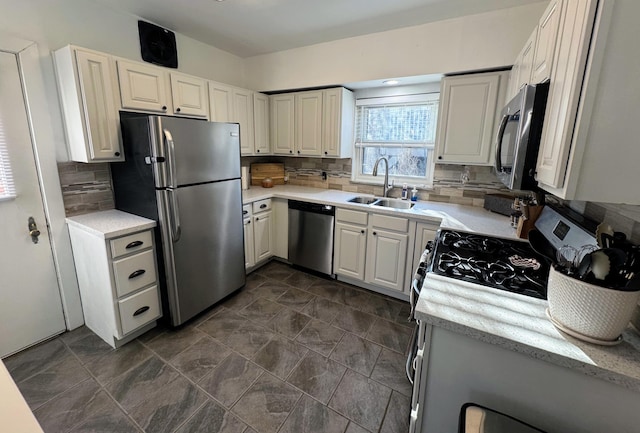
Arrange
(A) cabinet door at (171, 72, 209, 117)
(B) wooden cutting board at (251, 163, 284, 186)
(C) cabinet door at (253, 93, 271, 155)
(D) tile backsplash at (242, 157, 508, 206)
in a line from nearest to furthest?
(A) cabinet door at (171, 72, 209, 117)
(D) tile backsplash at (242, 157, 508, 206)
(C) cabinet door at (253, 93, 271, 155)
(B) wooden cutting board at (251, 163, 284, 186)

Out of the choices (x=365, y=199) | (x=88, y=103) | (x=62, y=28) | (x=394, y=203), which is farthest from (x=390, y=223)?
(x=62, y=28)

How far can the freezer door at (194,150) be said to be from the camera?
6.34 ft

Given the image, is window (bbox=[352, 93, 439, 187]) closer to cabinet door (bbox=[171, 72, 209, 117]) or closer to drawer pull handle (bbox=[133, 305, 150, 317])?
cabinet door (bbox=[171, 72, 209, 117])

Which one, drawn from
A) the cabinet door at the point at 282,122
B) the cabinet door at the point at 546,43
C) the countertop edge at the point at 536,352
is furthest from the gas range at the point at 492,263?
the cabinet door at the point at 282,122

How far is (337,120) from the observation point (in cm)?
311

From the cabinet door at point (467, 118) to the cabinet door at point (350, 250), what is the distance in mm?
1060

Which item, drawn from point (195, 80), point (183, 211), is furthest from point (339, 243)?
point (195, 80)

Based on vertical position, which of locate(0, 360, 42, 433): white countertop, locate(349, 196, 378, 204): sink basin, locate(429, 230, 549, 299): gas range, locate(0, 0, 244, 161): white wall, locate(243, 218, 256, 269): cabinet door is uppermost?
locate(0, 0, 244, 161): white wall

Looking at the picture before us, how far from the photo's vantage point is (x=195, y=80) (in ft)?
8.76

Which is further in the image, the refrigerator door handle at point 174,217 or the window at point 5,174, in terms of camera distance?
the refrigerator door handle at point 174,217

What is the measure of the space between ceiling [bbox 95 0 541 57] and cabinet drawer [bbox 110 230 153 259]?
1840 mm

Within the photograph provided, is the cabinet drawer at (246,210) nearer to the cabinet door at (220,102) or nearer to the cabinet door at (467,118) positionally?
the cabinet door at (220,102)

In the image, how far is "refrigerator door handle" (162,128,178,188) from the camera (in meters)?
1.93

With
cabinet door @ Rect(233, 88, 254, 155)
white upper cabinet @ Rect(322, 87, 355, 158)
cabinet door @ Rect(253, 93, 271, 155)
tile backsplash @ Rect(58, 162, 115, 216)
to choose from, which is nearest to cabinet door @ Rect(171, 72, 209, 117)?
cabinet door @ Rect(233, 88, 254, 155)
